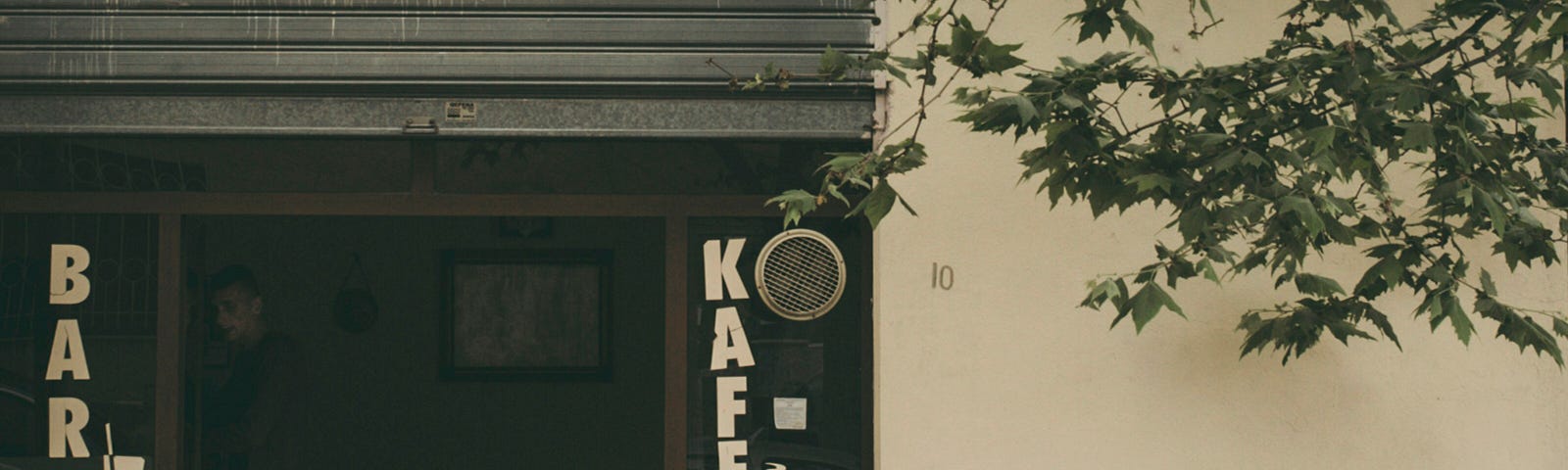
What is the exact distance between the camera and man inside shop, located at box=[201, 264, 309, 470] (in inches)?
238

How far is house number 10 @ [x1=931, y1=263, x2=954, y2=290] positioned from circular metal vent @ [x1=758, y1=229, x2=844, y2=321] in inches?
15.1

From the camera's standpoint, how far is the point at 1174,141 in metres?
3.98

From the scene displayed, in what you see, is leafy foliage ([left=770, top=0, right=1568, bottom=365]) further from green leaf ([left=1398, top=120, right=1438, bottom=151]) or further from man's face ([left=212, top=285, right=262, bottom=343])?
man's face ([left=212, top=285, right=262, bottom=343])

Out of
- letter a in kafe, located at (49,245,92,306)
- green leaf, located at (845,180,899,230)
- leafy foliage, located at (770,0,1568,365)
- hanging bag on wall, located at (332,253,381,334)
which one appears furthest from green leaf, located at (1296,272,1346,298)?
hanging bag on wall, located at (332,253,381,334)

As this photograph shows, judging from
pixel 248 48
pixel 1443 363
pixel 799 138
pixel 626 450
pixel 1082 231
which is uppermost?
pixel 248 48

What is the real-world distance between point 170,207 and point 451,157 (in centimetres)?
121

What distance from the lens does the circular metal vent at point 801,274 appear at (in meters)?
5.54

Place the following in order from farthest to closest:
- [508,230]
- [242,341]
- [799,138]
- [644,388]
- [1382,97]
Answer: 1. [644,388]
2. [508,230]
3. [242,341]
4. [799,138]
5. [1382,97]

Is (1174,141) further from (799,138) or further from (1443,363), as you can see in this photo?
(1443,363)

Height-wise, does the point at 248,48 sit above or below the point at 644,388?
above

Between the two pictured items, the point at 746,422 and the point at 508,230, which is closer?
the point at 746,422

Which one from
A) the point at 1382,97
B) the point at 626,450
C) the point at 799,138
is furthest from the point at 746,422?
the point at 626,450

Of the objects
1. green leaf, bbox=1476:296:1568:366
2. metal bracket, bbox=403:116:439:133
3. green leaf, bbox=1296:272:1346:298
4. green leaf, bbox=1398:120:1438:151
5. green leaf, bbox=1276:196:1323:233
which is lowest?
green leaf, bbox=1476:296:1568:366

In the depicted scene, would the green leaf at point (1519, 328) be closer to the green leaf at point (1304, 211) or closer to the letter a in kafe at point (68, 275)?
the green leaf at point (1304, 211)
